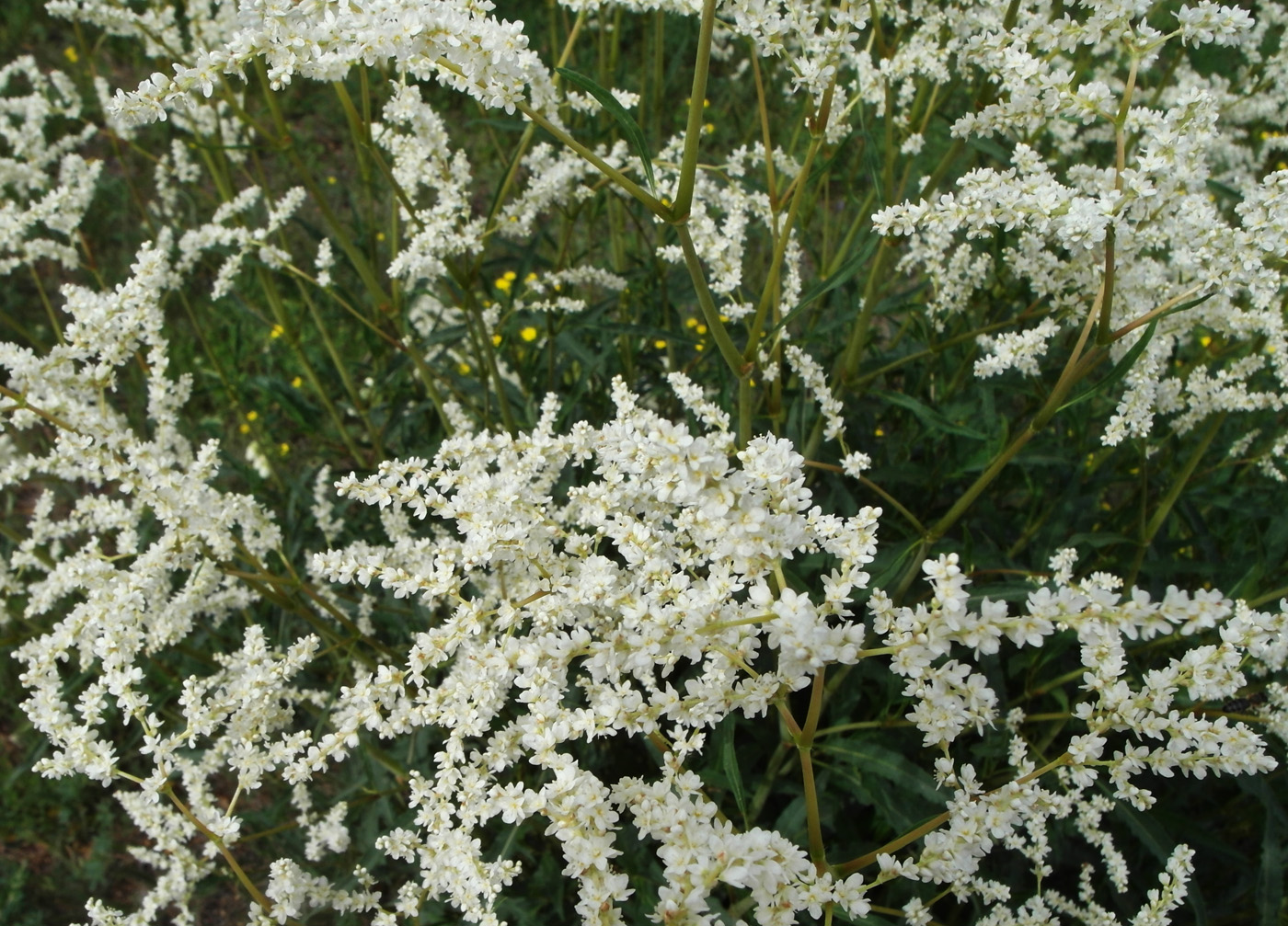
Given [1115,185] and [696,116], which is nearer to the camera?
[696,116]

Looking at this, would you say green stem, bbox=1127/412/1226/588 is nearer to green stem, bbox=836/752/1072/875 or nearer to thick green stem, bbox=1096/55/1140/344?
thick green stem, bbox=1096/55/1140/344

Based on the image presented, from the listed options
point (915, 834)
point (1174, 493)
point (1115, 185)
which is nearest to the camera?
point (915, 834)

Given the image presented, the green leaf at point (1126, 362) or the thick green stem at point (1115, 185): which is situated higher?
the thick green stem at point (1115, 185)

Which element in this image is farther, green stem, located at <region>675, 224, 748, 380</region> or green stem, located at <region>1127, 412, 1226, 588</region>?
green stem, located at <region>1127, 412, 1226, 588</region>

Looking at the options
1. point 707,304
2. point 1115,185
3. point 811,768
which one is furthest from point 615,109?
point 811,768

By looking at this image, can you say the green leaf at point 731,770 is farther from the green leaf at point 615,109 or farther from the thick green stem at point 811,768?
the green leaf at point 615,109

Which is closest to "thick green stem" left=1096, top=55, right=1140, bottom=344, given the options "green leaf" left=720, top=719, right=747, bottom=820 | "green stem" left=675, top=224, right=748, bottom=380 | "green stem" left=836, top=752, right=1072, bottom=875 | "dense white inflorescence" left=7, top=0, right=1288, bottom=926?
"dense white inflorescence" left=7, top=0, right=1288, bottom=926

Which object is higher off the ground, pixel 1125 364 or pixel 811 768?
pixel 1125 364

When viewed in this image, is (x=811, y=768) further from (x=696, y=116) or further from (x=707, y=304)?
(x=696, y=116)

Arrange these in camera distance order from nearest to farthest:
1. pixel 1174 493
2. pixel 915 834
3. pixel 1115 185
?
pixel 915 834, pixel 1115 185, pixel 1174 493

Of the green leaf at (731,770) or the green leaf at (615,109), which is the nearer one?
the green leaf at (615,109)

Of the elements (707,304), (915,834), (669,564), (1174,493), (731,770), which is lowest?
(915,834)

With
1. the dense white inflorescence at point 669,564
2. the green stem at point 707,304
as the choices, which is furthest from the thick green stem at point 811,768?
the green stem at point 707,304

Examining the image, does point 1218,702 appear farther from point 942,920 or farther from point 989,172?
point 989,172
